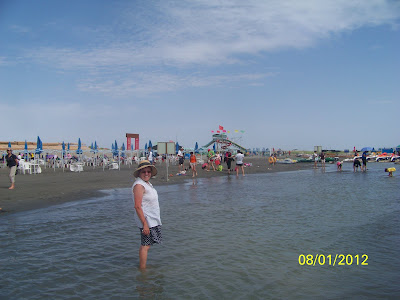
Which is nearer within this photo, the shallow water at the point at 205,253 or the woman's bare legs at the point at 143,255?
the shallow water at the point at 205,253

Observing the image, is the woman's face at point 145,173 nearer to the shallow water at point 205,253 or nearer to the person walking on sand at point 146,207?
the person walking on sand at point 146,207

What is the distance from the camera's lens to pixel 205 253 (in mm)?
5820

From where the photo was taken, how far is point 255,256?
18.4ft

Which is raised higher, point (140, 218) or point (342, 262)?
point (140, 218)

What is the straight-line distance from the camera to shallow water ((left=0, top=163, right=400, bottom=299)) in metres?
4.38

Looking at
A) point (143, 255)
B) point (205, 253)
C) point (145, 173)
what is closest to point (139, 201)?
point (145, 173)

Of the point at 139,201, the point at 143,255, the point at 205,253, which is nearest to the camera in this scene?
the point at 139,201

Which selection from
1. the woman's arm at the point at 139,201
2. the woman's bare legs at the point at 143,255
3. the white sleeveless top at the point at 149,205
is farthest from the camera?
the woman's bare legs at the point at 143,255

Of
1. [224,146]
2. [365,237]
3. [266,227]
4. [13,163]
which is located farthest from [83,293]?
[224,146]

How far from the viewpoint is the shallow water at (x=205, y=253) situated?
4.38 meters

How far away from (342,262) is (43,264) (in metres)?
4.94

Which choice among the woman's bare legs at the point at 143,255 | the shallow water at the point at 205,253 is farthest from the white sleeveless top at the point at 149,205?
the shallow water at the point at 205,253

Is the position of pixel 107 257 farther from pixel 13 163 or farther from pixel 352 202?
pixel 13 163

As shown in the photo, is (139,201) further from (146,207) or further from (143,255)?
(143,255)
